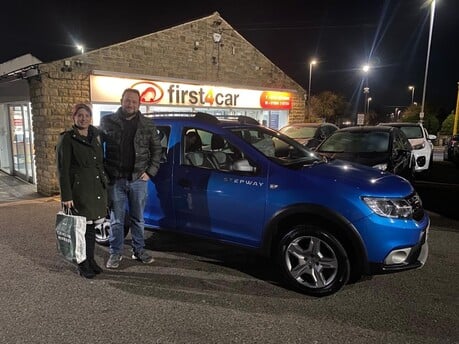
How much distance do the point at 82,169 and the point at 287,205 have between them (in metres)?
2.15

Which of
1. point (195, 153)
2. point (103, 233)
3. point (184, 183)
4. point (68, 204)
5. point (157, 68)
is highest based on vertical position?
point (157, 68)

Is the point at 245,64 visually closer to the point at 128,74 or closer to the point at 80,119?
the point at 128,74

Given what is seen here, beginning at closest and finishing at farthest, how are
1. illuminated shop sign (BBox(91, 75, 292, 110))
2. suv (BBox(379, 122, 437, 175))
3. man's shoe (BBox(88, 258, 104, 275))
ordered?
man's shoe (BBox(88, 258, 104, 275)) < illuminated shop sign (BBox(91, 75, 292, 110)) < suv (BBox(379, 122, 437, 175))

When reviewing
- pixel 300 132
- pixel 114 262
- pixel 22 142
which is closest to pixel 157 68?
pixel 22 142

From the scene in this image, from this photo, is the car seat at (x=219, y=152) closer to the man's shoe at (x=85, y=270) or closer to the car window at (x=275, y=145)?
the car window at (x=275, y=145)

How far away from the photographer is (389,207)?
11.8ft

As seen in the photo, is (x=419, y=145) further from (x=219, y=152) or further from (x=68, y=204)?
(x=68, y=204)

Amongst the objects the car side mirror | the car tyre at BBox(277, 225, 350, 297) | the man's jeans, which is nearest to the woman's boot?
the man's jeans

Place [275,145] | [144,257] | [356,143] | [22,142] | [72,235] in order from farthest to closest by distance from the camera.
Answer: [22,142] < [356,143] < [275,145] < [144,257] < [72,235]

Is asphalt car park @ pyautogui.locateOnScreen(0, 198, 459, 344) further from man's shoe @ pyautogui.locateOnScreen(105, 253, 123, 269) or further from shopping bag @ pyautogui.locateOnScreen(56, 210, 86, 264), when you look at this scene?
shopping bag @ pyautogui.locateOnScreen(56, 210, 86, 264)

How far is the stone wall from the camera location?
8.90 meters

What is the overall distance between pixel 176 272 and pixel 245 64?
1125 centimetres

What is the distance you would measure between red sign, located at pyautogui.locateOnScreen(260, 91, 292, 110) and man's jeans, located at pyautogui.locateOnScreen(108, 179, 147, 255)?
11.0 metres

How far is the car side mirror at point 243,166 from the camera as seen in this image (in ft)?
13.3
